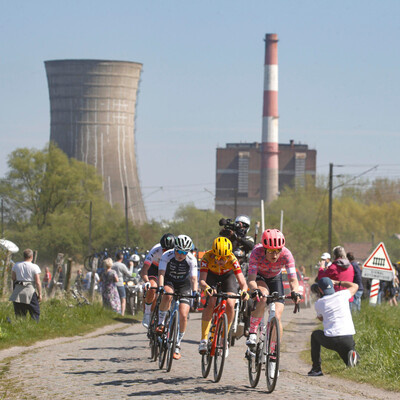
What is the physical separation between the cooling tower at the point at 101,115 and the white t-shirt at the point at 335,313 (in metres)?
78.2

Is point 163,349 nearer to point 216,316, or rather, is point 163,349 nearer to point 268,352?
point 216,316

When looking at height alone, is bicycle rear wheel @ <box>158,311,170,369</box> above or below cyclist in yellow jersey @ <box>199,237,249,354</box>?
below

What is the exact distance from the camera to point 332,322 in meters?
11.8

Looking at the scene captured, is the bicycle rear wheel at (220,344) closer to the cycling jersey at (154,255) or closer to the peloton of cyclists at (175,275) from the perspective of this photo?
the peloton of cyclists at (175,275)

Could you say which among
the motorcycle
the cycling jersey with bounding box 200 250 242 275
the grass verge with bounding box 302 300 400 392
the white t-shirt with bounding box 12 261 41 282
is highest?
the cycling jersey with bounding box 200 250 242 275

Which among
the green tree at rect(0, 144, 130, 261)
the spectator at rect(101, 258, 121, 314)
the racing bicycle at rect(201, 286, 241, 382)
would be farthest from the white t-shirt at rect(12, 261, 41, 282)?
the green tree at rect(0, 144, 130, 261)

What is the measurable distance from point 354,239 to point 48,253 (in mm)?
39060

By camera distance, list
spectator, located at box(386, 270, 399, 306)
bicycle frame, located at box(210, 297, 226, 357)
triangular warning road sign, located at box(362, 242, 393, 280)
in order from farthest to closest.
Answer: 1. spectator, located at box(386, 270, 399, 306)
2. triangular warning road sign, located at box(362, 242, 393, 280)
3. bicycle frame, located at box(210, 297, 226, 357)

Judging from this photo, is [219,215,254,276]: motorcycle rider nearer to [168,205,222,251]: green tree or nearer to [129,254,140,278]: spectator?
[129,254,140,278]: spectator

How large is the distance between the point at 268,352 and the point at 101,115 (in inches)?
3231

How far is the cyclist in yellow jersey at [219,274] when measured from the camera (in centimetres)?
1128

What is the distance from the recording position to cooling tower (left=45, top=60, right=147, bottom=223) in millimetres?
90125

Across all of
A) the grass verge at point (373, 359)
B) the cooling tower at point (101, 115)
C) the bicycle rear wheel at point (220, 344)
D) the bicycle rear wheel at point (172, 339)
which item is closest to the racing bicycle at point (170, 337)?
the bicycle rear wheel at point (172, 339)

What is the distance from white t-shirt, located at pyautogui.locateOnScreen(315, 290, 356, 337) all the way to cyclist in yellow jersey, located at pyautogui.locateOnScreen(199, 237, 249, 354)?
1.05 meters
